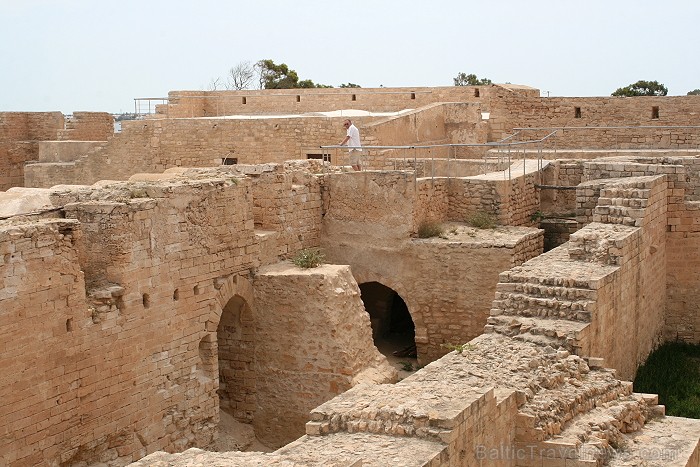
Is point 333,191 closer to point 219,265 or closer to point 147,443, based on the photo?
point 219,265

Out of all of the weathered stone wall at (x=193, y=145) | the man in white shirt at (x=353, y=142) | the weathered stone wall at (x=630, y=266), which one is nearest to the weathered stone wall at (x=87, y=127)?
the weathered stone wall at (x=193, y=145)

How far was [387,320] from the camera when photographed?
707 inches

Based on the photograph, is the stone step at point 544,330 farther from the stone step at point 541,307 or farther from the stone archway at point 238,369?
the stone archway at point 238,369

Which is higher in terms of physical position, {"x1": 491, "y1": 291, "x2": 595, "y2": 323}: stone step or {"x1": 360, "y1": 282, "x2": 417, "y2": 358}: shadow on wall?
{"x1": 491, "y1": 291, "x2": 595, "y2": 323}: stone step

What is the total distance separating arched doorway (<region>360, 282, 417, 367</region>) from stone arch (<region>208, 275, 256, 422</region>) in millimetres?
2944

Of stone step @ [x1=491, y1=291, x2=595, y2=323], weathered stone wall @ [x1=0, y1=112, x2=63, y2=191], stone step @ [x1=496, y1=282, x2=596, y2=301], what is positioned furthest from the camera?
weathered stone wall @ [x1=0, y1=112, x2=63, y2=191]

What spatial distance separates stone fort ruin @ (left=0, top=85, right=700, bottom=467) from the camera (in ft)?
34.4

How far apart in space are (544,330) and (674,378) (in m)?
3.67

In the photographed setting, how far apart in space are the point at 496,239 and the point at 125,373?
617 centimetres

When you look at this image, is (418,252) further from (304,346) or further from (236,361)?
(236,361)

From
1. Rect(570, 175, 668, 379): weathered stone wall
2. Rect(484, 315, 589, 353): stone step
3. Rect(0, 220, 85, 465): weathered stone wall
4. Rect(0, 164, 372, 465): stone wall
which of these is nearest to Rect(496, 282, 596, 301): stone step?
Rect(570, 175, 668, 379): weathered stone wall

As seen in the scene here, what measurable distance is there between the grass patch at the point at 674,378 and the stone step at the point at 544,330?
7.70 ft

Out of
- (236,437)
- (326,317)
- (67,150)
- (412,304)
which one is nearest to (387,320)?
(412,304)

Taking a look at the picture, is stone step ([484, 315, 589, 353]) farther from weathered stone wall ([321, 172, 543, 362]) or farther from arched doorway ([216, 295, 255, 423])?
arched doorway ([216, 295, 255, 423])
